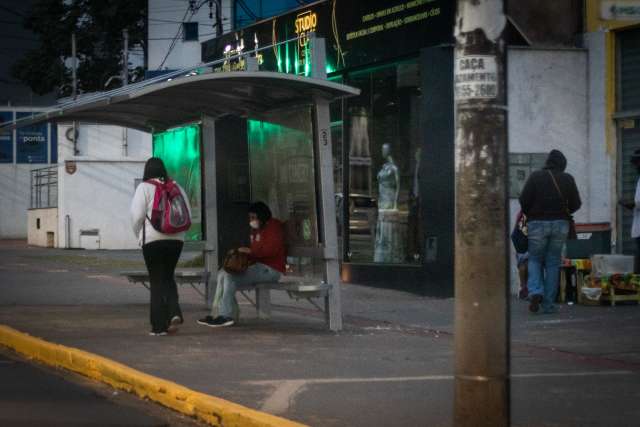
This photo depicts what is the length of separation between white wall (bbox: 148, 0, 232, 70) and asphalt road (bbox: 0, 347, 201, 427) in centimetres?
5173

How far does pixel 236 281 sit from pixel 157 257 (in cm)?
95

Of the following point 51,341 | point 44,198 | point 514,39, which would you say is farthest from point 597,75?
point 44,198

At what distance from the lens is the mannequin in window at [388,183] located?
1814cm

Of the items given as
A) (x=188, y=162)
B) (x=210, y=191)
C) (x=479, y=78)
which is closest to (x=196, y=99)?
(x=210, y=191)

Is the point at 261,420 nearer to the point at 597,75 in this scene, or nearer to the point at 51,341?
the point at 51,341

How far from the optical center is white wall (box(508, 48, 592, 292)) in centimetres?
1623

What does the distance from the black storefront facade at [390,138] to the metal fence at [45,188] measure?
2129 centimetres

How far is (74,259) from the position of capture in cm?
2892

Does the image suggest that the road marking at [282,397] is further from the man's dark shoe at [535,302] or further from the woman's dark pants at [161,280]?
the man's dark shoe at [535,302]

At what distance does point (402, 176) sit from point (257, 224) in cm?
544

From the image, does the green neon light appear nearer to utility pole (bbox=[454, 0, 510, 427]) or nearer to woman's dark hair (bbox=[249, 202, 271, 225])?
woman's dark hair (bbox=[249, 202, 271, 225])

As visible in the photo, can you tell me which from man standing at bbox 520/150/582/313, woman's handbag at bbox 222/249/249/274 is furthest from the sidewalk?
woman's handbag at bbox 222/249/249/274

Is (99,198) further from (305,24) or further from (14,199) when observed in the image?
(14,199)

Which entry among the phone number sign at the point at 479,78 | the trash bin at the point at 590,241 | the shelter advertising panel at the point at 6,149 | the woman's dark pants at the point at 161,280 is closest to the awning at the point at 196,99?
the woman's dark pants at the point at 161,280
